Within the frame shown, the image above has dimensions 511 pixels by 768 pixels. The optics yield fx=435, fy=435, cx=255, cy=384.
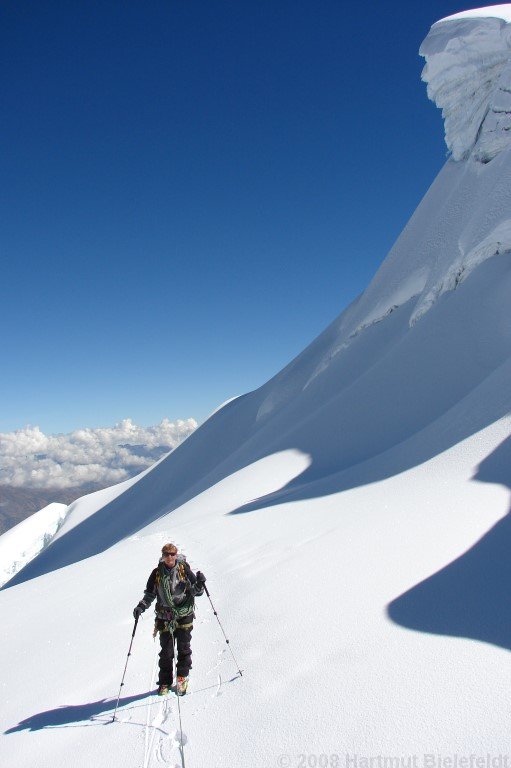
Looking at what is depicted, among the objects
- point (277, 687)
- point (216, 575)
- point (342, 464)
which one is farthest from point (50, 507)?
point (277, 687)

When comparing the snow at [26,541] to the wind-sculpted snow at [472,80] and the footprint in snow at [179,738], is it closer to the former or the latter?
the footprint in snow at [179,738]

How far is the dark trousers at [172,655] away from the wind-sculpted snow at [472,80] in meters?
42.7

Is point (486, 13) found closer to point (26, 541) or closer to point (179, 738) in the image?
point (179, 738)

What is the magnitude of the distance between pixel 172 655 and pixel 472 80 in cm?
4907

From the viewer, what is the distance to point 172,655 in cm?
605

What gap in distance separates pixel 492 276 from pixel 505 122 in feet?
58.0

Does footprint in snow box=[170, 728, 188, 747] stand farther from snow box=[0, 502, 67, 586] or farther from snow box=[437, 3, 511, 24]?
snow box=[0, 502, 67, 586]

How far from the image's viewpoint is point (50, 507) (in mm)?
92000

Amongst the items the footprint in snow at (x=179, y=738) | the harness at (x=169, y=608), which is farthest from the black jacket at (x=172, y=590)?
the footprint in snow at (x=179, y=738)

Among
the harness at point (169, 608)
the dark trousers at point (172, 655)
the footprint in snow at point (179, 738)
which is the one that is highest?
the harness at point (169, 608)

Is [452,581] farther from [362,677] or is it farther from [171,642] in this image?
[171,642]

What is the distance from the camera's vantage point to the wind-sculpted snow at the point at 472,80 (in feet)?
116

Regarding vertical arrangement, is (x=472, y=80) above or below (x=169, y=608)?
above

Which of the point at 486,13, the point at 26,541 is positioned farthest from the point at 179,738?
the point at 26,541
